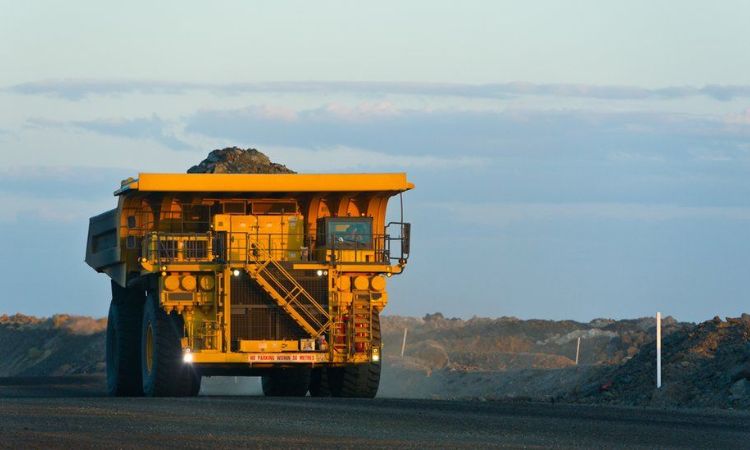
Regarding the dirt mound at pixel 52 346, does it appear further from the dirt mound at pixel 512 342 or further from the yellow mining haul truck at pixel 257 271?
the yellow mining haul truck at pixel 257 271

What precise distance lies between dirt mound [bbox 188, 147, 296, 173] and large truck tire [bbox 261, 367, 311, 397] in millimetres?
4146

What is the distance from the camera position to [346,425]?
19.8 meters

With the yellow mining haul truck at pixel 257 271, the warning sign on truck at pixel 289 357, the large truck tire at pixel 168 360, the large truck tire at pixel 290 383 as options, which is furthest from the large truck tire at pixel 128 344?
the warning sign on truck at pixel 289 357

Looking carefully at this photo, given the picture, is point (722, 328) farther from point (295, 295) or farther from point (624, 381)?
point (295, 295)

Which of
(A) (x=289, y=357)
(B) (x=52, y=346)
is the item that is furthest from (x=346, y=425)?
(B) (x=52, y=346)

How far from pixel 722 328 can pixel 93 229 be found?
13.7 metres

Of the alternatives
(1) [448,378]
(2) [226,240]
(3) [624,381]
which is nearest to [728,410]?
(3) [624,381]

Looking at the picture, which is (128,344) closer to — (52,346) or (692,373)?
(692,373)

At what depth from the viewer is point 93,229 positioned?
3278 cm

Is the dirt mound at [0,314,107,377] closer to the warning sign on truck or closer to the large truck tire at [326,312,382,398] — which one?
the large truck tire at [326,312,382,398]

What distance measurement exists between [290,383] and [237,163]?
4.85m

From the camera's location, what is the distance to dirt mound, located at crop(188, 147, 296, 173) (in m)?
30.9

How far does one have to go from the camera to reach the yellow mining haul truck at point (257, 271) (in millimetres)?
27484

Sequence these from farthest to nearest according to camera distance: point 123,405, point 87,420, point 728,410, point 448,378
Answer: point 448,378 → point 728,410 → point 123,405 → point 87,420
